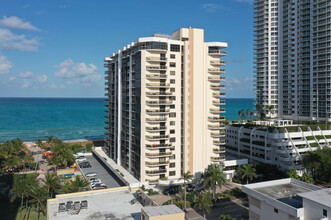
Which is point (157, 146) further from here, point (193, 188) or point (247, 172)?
point (247, 172)

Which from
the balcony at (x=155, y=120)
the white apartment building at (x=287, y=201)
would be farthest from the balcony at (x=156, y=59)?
the white apartment building at (x=287, y=201)

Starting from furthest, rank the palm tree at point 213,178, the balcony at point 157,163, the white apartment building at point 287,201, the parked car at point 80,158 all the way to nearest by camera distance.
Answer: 1. the parked car at point 80,158
2. the balcony at point 157,163
3. the palm tree at point 213,178
4. the white apartment building at point 287,201

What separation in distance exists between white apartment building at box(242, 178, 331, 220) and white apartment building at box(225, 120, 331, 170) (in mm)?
33329

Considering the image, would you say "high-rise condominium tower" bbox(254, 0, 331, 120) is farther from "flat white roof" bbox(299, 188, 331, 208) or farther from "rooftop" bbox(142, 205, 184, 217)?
"rooftop" bbox(142, 205, 184, 217)

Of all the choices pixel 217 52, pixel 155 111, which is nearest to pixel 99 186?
pixel 155 111

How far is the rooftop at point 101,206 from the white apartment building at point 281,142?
167ft

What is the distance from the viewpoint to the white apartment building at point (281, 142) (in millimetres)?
83688

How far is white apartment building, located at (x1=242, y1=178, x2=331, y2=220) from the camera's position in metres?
38.6

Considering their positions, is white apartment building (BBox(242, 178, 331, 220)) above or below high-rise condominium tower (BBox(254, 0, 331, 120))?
below

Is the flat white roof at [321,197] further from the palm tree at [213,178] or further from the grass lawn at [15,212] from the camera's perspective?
the grass lawn at [15,212]

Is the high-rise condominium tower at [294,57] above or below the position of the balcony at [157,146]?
above

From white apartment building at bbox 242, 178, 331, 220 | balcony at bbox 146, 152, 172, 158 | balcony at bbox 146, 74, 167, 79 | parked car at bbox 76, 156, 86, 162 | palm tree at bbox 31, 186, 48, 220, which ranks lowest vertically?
parked car at bbox 76, 156, 86, 162

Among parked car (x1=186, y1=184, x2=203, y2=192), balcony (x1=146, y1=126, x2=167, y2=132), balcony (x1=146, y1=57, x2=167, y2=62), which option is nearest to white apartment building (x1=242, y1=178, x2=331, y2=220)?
parked car (x1=186, y1=184, x2=203, y2=192)

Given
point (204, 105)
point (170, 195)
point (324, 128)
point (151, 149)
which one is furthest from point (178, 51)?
point (324, 128)
